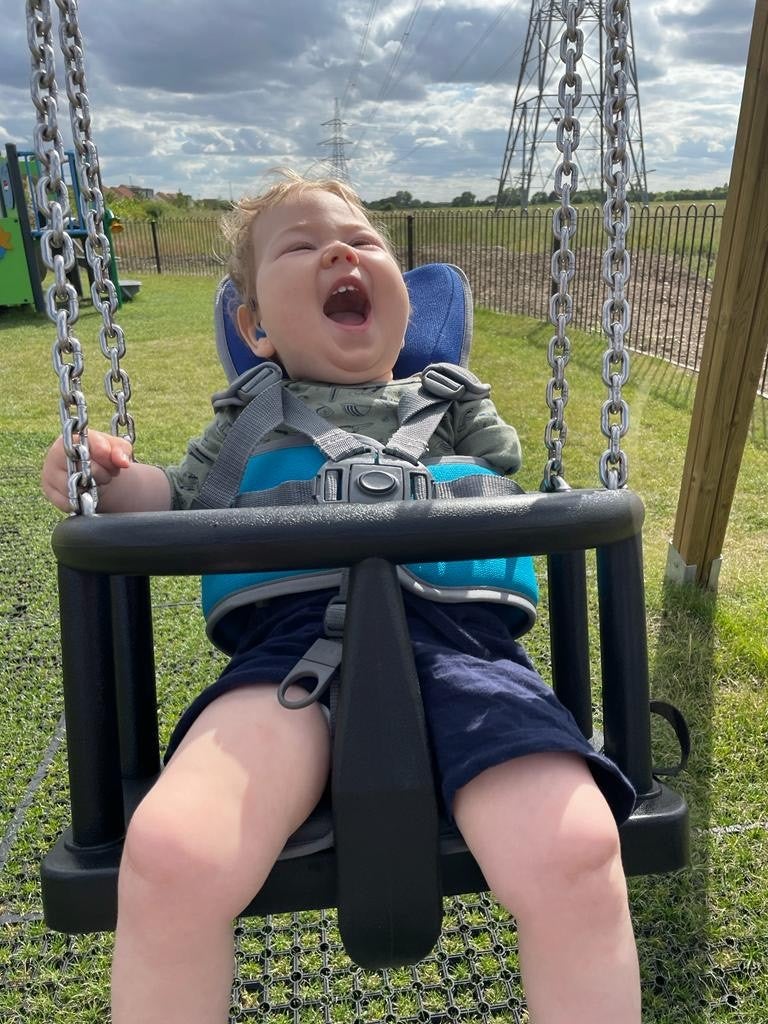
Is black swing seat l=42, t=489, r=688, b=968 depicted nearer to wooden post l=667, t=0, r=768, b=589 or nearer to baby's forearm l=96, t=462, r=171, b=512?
baby's forearm l=96, t=462, r=171, b=512

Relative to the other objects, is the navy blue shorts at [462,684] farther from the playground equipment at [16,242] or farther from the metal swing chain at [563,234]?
the playground equipment at [16,242]

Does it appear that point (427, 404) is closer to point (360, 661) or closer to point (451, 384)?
point (451, 384)

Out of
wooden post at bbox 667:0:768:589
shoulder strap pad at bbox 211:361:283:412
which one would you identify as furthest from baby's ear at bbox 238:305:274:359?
wooden post at bbox 667:0:768:589

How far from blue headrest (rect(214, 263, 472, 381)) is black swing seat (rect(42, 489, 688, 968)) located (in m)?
0.98

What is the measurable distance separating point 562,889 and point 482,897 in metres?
0.88

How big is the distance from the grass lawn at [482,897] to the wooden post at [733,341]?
0.26 m

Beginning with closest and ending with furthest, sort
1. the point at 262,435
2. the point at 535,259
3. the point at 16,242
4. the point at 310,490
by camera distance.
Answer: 1. the point at 310,490
2. the point at 262,435
3. the point at 16,242
4. the point at 535,259

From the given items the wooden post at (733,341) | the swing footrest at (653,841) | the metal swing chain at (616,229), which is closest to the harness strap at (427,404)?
the metal swing chain at (616,229)

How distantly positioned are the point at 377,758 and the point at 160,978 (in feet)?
1.09

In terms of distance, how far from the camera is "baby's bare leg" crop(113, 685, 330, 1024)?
102cm

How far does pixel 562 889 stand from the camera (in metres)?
1.05

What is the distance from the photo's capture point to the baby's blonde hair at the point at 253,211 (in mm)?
1861

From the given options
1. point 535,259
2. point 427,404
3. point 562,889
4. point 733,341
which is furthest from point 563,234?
point 535,259

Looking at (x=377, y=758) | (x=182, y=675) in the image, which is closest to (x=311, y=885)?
(x=377, y=758)
